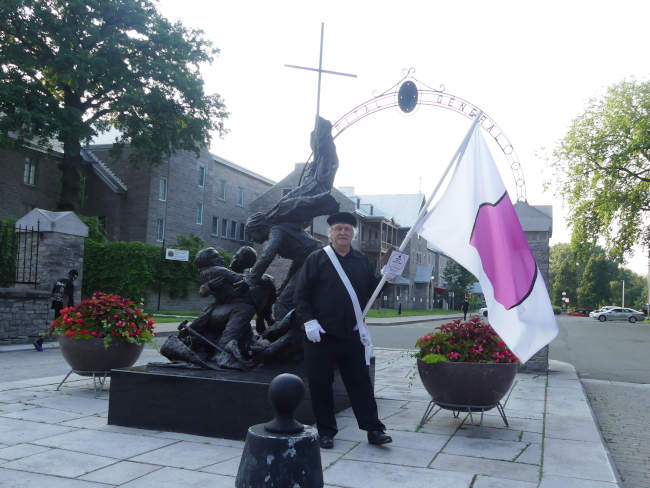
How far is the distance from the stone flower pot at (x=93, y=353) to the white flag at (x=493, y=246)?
14.4ft

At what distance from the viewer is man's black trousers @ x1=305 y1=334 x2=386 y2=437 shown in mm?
5031

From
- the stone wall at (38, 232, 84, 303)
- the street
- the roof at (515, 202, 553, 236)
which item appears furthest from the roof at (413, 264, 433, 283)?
the roof at (515, 202, 553, 236)

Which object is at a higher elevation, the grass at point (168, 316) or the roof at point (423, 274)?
the roof at point (423, 274)

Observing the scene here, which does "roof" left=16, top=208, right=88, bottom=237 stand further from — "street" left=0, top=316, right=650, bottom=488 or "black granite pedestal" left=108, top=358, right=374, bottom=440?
"black granite pedestal" left=108, top=358, right=374, bottom=440

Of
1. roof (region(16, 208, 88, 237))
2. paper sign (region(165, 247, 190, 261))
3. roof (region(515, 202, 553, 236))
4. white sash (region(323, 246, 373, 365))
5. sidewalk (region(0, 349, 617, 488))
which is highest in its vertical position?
roof (region(515, 202, 553, 236))

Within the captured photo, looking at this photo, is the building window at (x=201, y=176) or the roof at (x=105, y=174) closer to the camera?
the roof at (x=105, y=174)

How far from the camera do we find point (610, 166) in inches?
1307

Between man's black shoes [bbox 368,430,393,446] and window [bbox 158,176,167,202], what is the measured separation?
36518 millimetres

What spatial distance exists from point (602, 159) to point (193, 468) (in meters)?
34.8

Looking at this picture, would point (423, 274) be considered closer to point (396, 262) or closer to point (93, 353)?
point (93, 353)

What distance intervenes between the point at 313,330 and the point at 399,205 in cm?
6607

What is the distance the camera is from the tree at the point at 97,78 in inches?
993

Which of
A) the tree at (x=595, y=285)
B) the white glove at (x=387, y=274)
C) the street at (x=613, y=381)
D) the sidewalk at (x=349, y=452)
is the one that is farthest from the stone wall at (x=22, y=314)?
the tree at (x=595, y=285)

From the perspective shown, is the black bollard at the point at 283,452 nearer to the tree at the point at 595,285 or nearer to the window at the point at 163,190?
the window at the point at 163,190
